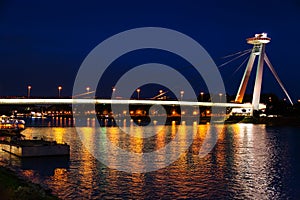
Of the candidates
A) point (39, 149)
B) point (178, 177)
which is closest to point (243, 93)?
point (39, 149)

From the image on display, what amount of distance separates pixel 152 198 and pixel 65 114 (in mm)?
113678

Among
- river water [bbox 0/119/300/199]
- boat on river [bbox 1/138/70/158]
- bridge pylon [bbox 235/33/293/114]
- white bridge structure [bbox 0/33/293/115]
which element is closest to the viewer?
river water [bbox 0/119/300/199]

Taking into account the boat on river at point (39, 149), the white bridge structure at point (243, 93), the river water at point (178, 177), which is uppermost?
the white bridge structure at point (243, 93)

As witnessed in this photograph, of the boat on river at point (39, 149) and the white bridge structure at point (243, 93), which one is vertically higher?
the white bridge structure at point (243, 93)

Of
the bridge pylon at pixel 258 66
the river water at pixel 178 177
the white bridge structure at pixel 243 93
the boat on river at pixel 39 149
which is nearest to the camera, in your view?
the river water at pixel 178 177

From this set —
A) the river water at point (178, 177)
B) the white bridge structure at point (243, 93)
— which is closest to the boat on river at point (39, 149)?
the river water at point (178, 177)

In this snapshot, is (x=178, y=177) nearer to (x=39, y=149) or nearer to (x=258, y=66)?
(x=39, y=149)

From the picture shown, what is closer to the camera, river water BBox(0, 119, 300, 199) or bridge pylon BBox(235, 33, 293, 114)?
river water BBox(0, 119, 300, 199)

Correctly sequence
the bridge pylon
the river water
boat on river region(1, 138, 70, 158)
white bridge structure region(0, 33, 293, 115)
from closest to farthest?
1. the river water
2. boat on river region(1, 138, 70, 158)
3. white bridge structure region(0, 33, 293, 115)
4. the bridge pylon

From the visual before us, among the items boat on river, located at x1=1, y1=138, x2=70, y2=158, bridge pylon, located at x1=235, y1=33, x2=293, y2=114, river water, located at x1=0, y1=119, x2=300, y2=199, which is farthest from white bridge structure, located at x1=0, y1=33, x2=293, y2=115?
river water, located at x1=0, y1=119, x2=300, y2=199

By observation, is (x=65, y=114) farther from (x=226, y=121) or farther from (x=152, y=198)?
(x=152, y=198)

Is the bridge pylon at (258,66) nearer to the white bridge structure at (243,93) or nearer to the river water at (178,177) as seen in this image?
the white bridge structure at (243,93)

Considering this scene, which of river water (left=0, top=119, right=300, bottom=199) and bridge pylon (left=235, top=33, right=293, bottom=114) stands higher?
bridge pylon (left=235, top=33, right=293, bottom=114)

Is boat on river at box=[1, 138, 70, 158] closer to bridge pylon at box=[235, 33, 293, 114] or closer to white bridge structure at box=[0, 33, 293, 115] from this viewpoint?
white bridge structure at box=[0, 33, 293, 115]
